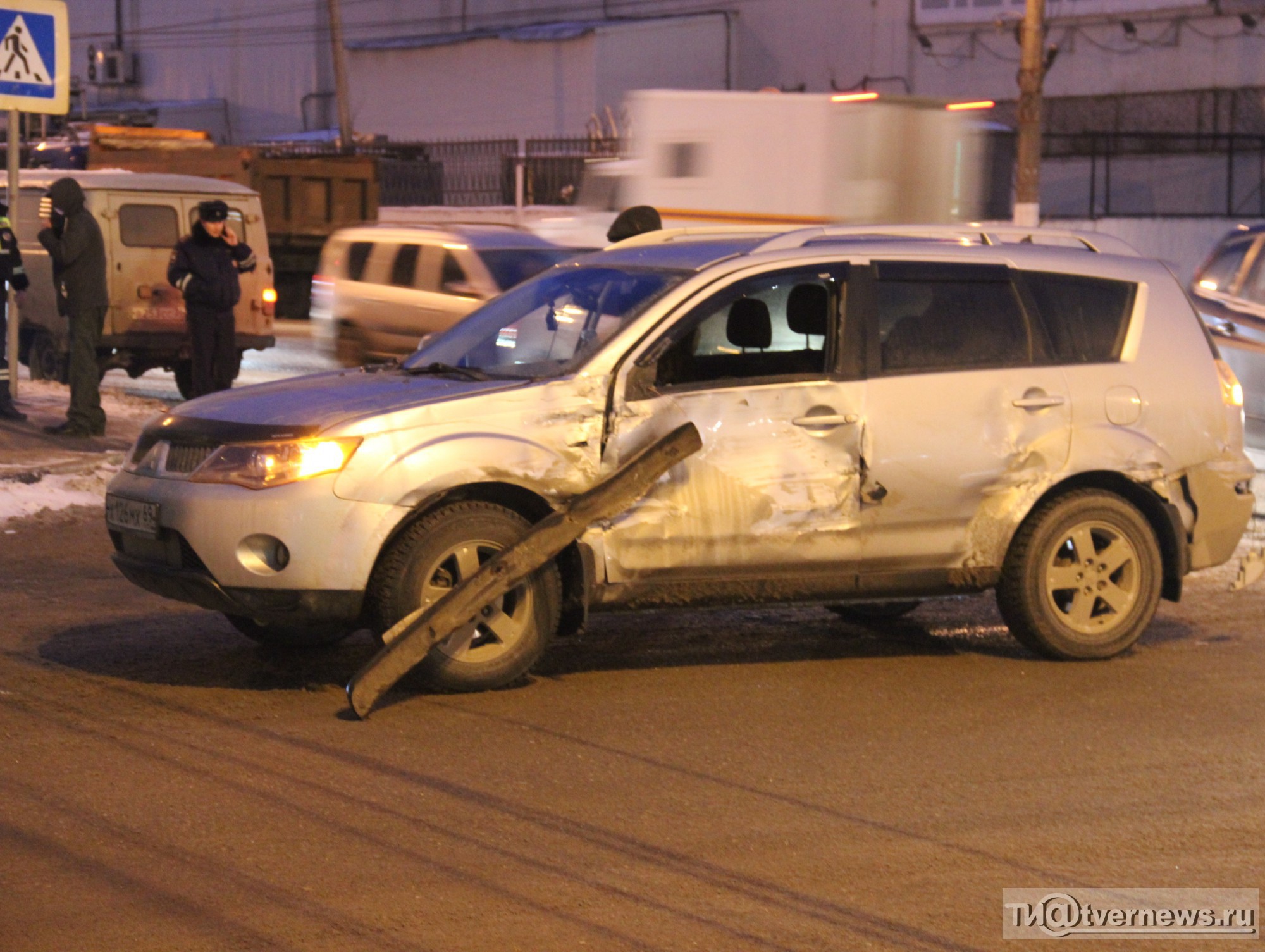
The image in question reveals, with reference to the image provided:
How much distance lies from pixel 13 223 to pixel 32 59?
1413 millimetres

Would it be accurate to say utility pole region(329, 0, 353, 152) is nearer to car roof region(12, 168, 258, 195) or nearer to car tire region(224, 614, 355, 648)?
car roof region(12, 168, 258, 195)

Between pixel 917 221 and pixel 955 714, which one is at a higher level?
pixel 917 221

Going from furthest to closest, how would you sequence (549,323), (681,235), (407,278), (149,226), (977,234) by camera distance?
(149,226) → (407,278) → (681,235) → (977,234) → (549,323)

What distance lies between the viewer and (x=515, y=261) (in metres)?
14.3

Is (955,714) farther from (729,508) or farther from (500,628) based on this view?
(500,628)

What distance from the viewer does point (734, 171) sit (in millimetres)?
17328

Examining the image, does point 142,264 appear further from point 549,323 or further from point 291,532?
point 291,532

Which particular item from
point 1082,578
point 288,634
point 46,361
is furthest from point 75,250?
point 1082,578

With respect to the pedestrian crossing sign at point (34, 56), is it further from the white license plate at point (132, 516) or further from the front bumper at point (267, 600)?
the front bumper at point (267, 600)

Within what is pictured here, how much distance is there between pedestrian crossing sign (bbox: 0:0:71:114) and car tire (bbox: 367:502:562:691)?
7074mm

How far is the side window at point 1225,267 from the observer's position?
41.3 feet

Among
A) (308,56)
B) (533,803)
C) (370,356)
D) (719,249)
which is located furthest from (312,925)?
(308,56)

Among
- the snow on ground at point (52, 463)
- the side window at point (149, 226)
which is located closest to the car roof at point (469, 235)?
the side window at point (149, 226)

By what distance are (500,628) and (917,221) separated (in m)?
12.0
